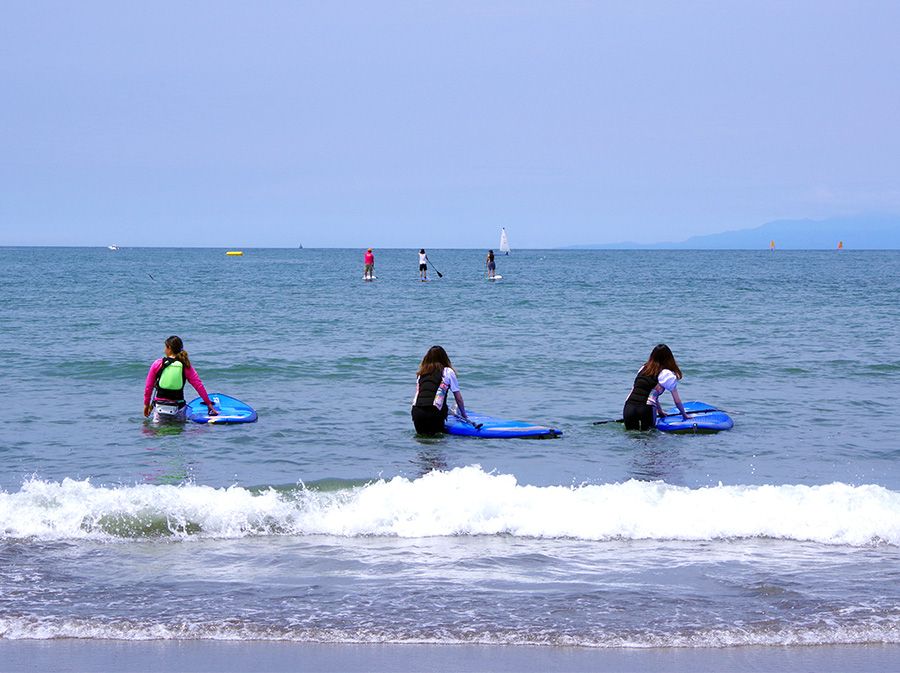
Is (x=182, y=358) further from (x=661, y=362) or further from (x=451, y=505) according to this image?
(x=661, y=362)

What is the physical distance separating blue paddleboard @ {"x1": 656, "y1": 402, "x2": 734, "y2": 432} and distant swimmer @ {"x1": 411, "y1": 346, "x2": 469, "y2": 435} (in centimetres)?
272

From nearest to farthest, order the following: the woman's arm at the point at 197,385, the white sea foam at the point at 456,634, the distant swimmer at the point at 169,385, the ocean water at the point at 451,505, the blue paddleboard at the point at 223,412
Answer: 1. the white sea foam at the point at 456,634
2. the ocean water at the point at 451,505
3. the woman's arm at the point at 197,385
4. the distant swimmer at the point at 169,385
5. the blue paddleboard at the point at 223,412

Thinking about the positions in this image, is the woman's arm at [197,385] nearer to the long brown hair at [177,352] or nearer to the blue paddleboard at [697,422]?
the long brown hair at [177,352]

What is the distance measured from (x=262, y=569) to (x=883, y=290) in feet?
151

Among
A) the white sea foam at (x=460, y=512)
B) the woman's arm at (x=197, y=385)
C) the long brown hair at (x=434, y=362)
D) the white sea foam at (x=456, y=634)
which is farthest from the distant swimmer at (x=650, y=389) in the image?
the white sea foam at (x=456, y=634)

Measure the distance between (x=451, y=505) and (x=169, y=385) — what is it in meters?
5.59

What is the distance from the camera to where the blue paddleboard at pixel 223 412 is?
1275 cm

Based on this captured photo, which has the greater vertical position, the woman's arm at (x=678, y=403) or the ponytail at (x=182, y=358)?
the ponytail at (x=182, y=358)

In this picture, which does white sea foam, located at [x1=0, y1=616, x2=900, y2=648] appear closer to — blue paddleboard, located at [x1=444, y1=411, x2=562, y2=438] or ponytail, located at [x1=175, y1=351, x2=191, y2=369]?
blue paddleboard, located at [x1=444, y1=411, x2=562, y2=438]

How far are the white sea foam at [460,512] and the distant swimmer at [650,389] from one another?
11.1 ft

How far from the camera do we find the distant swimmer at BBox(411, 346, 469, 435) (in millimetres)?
12172

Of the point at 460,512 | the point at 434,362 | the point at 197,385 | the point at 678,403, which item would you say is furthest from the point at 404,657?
the point at 197,385

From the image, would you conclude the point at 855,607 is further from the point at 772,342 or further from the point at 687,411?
the point at 772,342

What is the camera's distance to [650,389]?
1241 cm
